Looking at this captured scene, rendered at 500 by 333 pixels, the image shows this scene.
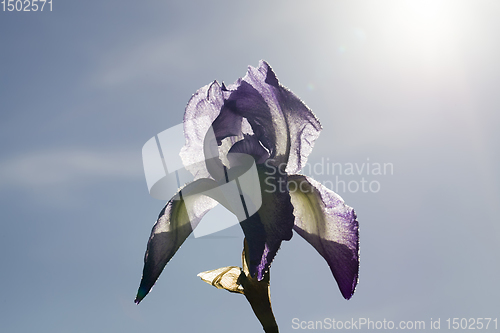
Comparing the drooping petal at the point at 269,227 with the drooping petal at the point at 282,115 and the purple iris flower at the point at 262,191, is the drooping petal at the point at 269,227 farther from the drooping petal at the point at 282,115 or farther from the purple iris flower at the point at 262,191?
the drooping petal at the point at 282,115

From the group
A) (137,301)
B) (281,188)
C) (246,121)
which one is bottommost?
(137,301)

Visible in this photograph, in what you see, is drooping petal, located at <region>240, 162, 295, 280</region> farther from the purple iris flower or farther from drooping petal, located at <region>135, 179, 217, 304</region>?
drooping petal, located at <region>135, 179, 217, 304</region>

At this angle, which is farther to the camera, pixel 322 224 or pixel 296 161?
pixel 296 161

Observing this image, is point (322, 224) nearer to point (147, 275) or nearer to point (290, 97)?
point (290, 97)

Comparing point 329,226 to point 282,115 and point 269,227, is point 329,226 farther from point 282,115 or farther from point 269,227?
point 282,115

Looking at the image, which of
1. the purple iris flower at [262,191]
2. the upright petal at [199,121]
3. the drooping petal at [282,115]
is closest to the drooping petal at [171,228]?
the purple iris flower at [262,191]

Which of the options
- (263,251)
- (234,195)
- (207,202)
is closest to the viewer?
(263,251)

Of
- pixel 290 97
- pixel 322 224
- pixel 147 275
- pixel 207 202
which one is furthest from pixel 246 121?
pixel 147 275

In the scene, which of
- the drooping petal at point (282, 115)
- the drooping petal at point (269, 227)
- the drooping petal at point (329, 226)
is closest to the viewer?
the drooping petal at point (269, 227)
